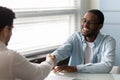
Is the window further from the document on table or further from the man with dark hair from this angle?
the man with dark hair

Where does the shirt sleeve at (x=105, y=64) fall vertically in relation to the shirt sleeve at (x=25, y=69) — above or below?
below

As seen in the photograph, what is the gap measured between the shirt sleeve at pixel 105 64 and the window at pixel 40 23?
0.81 metres

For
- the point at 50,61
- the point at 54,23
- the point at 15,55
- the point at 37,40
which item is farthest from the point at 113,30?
the point at 15,55

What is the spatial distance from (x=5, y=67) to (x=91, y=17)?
1.39 meters

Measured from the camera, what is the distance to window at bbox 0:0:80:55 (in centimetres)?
274

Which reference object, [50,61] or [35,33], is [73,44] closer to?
[35,33]

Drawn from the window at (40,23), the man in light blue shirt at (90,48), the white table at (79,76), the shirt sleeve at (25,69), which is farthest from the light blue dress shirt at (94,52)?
the shirt sleeve at (25,69)

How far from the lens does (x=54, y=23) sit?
3.26 m

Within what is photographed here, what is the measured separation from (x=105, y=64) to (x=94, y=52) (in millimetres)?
267

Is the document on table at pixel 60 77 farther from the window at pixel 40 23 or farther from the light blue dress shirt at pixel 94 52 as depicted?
the window at pixel 40 23

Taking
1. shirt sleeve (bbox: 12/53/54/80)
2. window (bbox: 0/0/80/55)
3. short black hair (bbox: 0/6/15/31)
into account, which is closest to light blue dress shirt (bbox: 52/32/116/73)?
window (bbox: 0/0/80/55)

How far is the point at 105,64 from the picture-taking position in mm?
2334

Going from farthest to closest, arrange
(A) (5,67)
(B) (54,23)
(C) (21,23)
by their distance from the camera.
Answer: (B) (54,23), (C) (21,23), (A) (5,67)

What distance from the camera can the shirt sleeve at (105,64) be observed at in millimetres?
2271
